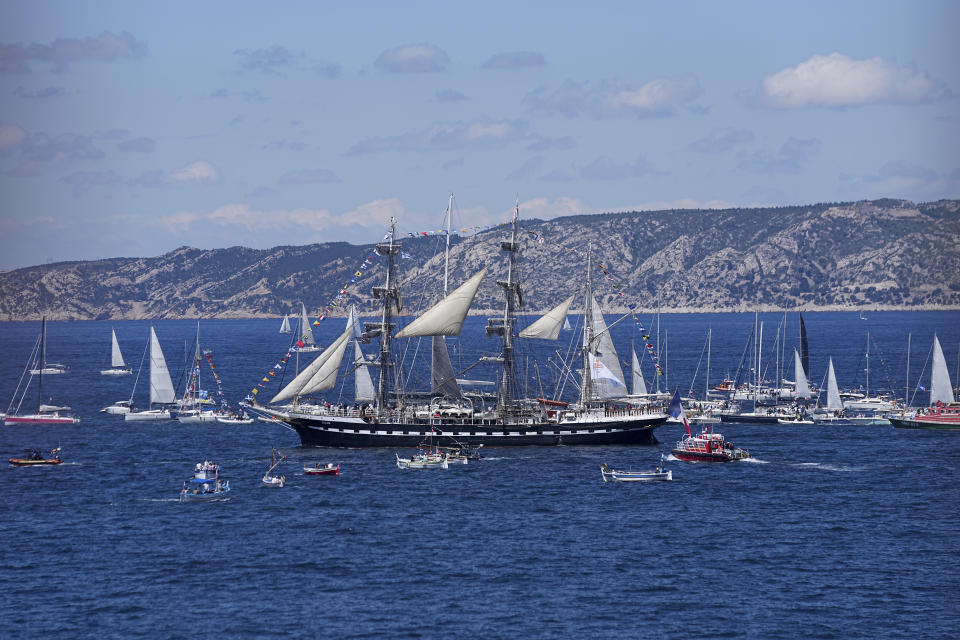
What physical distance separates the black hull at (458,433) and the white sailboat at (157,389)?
109 ft

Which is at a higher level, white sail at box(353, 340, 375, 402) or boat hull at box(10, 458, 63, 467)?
white sail at box(353, 340, 375, 402)

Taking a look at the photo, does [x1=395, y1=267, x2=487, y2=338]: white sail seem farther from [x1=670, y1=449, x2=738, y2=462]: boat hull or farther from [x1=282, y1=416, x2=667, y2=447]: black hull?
[x1=670, y1=449, x2=738, y2=462]: boat hull

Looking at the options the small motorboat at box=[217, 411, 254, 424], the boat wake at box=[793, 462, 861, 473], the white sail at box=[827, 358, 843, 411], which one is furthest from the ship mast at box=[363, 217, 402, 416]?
the white sail at box=[827, 358, 843, 411]

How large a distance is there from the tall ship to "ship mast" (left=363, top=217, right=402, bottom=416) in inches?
4.4

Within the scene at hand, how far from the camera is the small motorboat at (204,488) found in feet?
290

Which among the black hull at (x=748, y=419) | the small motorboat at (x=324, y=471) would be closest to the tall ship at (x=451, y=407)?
the small motorboat at (x=324, y=471)

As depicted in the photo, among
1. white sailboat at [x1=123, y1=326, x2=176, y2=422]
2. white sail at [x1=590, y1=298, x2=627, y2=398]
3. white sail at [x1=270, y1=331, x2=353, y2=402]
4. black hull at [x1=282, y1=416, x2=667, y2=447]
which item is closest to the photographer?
black hull at [x1=282, y1=416, x2=667, y2=447]

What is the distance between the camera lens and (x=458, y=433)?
11200cm

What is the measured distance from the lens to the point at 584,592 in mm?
65062

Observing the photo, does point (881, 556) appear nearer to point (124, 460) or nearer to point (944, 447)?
point (944, 447)

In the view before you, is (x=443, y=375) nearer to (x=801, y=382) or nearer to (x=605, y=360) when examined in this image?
(x=605, y=360)

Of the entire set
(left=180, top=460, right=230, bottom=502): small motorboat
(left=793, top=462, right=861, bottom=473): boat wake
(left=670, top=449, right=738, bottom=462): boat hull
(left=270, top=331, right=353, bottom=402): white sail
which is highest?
(left=270, top=331, right=353, bottom=402): white sail

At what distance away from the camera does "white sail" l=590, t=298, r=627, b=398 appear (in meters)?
121

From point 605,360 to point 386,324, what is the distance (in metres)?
22.8
